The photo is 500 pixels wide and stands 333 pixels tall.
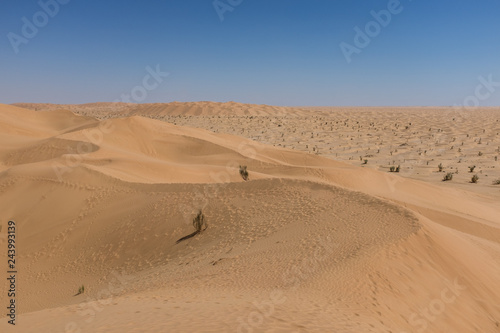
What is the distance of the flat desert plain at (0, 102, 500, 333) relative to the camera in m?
6.16

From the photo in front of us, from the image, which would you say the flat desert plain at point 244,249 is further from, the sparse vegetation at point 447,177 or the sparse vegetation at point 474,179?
the sparse vegetation at point 447,177

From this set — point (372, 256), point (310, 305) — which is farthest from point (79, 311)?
point (372, 256)

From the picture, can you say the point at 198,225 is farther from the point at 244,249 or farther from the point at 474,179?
the point at 474,179

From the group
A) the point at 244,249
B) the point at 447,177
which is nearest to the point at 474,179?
the point at 447,177

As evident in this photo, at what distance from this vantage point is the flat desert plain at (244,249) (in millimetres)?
6160

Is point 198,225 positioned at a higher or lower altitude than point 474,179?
higher

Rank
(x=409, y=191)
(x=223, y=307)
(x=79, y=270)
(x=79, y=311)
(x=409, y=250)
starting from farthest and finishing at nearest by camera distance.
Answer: (x=409, y=191) < (x=79, y=270) < (x=409, y=250) < (x=79, y=311) < (x=223, y=307)

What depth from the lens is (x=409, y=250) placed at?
27.7 feet

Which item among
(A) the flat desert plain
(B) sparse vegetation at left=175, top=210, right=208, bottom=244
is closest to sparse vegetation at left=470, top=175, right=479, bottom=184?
(A) the flat desert plain

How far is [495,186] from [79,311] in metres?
20.7

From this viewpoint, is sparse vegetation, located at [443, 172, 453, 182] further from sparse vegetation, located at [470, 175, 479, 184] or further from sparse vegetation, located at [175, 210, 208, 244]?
sparse vegetation, located at [175, 210, 208, 244]

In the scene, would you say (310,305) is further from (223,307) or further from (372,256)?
(372,256)

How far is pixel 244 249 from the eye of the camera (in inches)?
371

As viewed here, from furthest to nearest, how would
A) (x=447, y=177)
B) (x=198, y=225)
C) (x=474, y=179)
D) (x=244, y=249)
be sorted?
(x=447, y=177)
(x=474, y=179)
(x=198, y=225)
(x=244, y=249)
